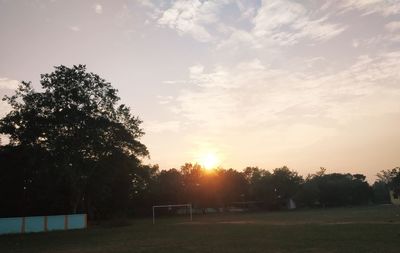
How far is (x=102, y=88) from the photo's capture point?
56625 mm

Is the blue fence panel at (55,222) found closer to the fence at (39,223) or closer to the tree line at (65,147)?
the fence at (39,223)

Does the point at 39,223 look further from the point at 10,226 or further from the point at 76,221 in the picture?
the point at 76,221

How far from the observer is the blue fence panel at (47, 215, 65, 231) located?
4874cm

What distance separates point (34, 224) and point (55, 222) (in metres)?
2.61

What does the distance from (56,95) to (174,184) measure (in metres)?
47.7

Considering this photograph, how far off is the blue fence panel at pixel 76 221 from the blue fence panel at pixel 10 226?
6390mm

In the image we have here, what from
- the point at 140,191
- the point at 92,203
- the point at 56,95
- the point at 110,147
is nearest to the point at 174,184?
the point at 140,191

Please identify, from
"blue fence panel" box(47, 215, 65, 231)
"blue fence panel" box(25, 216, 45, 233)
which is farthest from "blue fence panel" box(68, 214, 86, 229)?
"blue fence panel" box(25, 216, 45, 233)

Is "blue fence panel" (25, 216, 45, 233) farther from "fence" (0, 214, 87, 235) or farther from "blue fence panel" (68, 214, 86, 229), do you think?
"blue fence panel" (68, 214, 86, 229)

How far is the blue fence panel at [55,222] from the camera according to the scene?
48.7 metres

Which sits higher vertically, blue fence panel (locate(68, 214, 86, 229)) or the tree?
the tree

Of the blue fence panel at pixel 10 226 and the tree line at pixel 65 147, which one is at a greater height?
the tree line at pixel 65 147

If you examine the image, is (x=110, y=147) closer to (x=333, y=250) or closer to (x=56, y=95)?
(x=56, y=95)

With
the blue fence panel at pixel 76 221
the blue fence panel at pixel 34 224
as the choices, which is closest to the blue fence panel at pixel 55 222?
the blue fence panel at pixel 34 224
